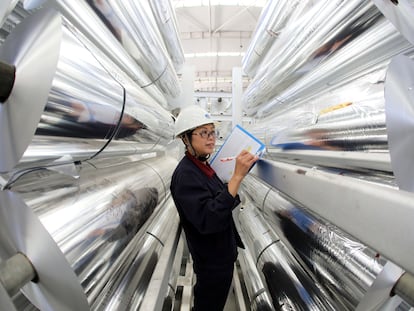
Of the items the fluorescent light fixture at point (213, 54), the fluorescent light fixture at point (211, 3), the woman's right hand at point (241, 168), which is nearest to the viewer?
the woman's right hand at point (241, 168)

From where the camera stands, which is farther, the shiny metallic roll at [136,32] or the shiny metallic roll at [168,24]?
the shiny metallic roll at [168,24]

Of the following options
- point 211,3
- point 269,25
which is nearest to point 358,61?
point 269,25

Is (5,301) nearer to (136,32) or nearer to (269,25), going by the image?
(136,32)

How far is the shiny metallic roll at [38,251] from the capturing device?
300 mm

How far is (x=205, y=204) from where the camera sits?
2.40 ft

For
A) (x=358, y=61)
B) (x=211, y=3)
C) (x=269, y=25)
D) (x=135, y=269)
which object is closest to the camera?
(x=358, y=61)

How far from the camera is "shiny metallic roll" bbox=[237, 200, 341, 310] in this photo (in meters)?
0.73

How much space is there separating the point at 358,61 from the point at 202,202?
63 centimetres

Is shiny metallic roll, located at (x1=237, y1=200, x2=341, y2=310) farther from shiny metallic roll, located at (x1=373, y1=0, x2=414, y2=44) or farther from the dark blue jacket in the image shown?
shiny metallic roll, located at (x1=373, y1=0, x2=414, y2=44)

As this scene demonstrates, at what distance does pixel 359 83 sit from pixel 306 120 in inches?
7.9

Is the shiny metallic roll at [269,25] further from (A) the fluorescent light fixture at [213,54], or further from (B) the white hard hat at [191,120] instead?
(A) the fluorescent light fixture at [213,54]

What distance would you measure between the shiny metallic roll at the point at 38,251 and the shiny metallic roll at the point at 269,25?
123 cm

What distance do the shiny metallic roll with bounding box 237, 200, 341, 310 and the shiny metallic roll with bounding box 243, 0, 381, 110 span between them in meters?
0.75

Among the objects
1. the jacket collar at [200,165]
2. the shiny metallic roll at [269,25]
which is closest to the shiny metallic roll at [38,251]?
the jacket collar at [200,165]
